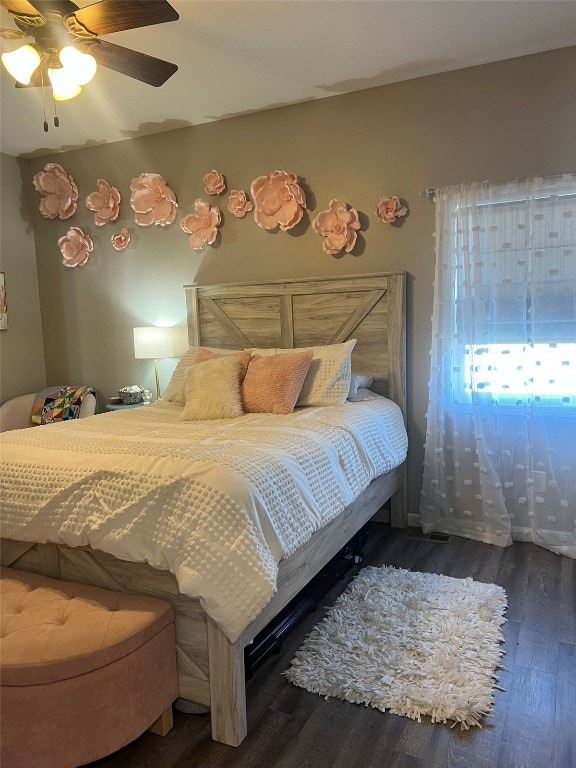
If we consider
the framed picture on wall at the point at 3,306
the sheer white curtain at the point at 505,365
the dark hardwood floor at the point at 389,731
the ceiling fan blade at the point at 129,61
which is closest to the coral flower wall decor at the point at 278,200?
the sheer white curtain at the point at 505,365

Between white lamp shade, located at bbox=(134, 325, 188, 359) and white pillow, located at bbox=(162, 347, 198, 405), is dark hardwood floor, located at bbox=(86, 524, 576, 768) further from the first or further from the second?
white lamp shade, located at bbox=(134, 325, 188, 359)

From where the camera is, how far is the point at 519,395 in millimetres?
2984

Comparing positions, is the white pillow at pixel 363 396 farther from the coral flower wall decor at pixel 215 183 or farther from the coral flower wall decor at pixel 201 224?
the coral flower wall decor at pixel 215 183

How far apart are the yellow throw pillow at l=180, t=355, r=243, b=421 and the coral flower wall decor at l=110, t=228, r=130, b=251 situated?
1.64 metres

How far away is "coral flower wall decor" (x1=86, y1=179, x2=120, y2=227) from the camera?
4176 mm

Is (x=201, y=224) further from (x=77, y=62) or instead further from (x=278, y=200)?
(x=77, y=62)

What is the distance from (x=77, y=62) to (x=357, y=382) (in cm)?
207

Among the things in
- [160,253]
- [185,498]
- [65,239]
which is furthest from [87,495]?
[65,239]

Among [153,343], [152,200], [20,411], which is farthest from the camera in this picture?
[20,411]

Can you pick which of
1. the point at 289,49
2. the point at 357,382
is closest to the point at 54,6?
the point at 289,49

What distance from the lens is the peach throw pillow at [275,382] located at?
2.88 m

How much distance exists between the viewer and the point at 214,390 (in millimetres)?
2906

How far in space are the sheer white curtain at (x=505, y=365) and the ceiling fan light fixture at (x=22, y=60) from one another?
2.12 m

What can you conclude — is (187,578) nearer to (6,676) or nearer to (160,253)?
(6,676)
